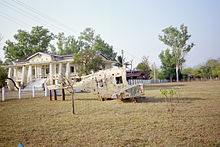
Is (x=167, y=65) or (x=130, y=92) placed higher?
(x=167, y=65)

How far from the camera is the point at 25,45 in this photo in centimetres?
3953

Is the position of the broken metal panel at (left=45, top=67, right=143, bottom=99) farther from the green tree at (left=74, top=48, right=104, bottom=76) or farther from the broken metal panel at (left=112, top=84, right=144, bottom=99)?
the green tree at (left=74, top=48, right=104, bottom=76)

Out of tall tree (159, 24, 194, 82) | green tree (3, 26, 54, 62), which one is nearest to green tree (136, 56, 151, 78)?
tall tree (159, 24, 194, 82)

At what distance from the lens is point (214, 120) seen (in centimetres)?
557

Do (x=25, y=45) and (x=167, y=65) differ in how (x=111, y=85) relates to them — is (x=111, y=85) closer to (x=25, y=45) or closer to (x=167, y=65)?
(x=25, y=45)

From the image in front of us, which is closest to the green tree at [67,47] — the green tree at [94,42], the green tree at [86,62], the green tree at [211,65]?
the green tree at [94,42]

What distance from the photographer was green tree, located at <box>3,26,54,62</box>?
1511 inches

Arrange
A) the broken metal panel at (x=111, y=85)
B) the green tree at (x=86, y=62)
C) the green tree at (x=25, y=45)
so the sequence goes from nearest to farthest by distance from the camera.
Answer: the broken metal panel at (x=111, y=85)
the green tree at (x=86, y=62)
the green tree at (x=25, y=45)

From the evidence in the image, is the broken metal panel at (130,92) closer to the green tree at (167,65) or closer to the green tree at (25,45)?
the green tree at (25,45)

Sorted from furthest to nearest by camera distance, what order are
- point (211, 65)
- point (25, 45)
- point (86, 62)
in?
point (211, 65) → point (25, 45) → point (86, 62)

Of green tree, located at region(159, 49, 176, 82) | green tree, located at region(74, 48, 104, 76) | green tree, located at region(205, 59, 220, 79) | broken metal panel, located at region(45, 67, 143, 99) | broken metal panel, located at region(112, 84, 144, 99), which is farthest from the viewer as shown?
green tree, located at region(205, 59, 220, 79)

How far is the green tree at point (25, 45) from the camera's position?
3838 centimetres

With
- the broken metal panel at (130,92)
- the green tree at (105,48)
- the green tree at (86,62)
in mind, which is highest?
the green tree at (105,48)

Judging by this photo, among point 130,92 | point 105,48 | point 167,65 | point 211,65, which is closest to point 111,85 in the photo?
point 130,92
